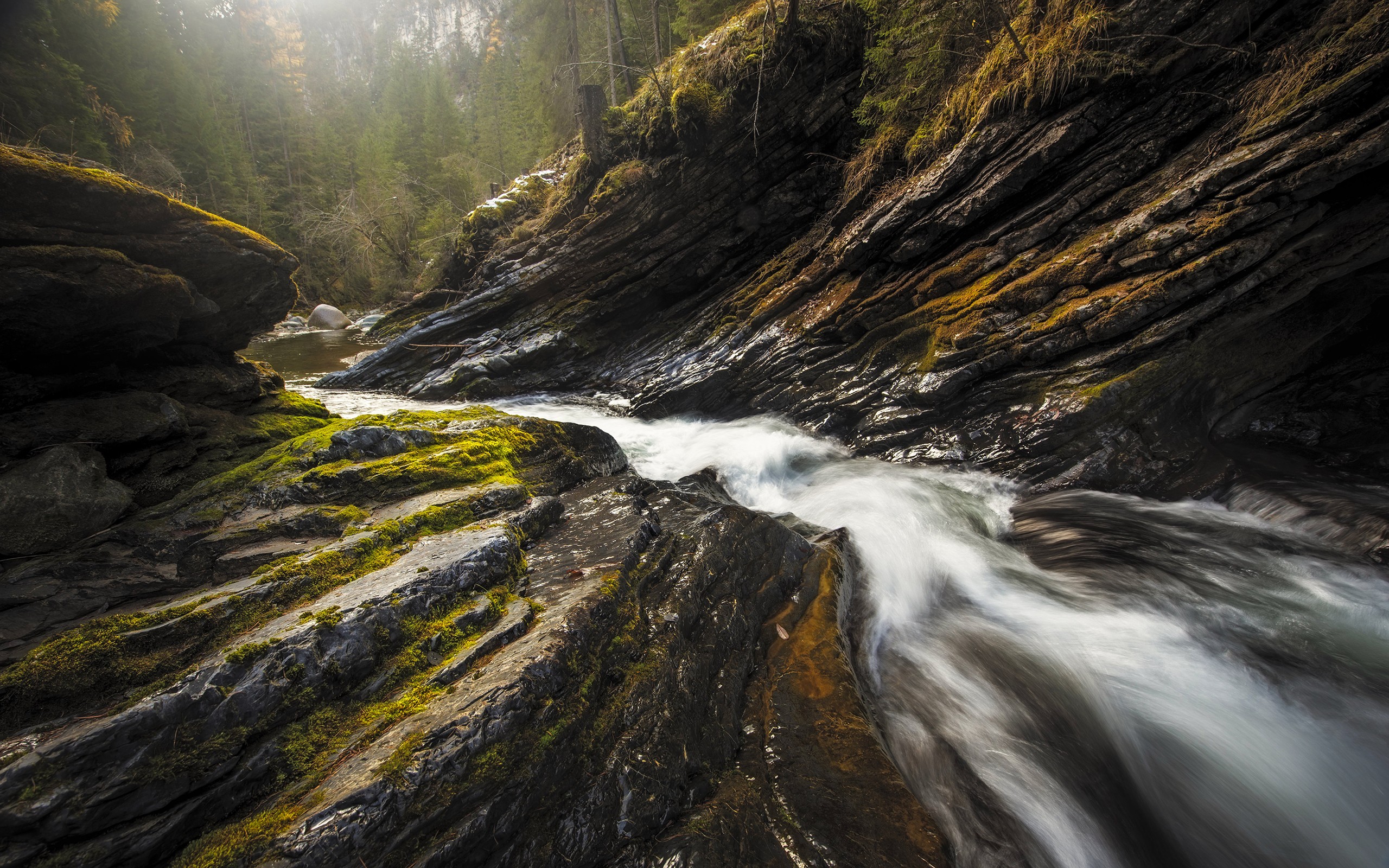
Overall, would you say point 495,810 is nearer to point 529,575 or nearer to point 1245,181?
point 529,575

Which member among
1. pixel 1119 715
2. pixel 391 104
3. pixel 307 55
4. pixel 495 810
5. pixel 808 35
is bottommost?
pixel 1119 715

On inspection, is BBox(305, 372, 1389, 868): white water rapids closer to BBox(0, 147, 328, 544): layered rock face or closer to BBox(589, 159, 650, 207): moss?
BBox(0, 147, 328, 544): layered rock face

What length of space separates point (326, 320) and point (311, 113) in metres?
33.2

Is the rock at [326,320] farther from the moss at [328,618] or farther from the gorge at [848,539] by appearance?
the moss at [328,618]

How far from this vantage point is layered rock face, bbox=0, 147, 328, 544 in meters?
3.79

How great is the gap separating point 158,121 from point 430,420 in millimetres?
45328

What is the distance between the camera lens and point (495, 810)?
2209 mm

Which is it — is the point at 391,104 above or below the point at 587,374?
above

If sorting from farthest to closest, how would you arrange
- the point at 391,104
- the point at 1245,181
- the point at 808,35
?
the point at 391,104 < the point at 808,35 < the point at 1245,181

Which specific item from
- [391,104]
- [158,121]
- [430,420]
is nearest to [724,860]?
[430,420]

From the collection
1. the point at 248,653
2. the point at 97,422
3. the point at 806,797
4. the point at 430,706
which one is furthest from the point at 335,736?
the point at 97,422

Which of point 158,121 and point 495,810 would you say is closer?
point 495,810

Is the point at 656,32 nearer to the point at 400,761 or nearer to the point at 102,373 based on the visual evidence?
the point at 102,373

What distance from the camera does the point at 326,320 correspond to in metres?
25.6
